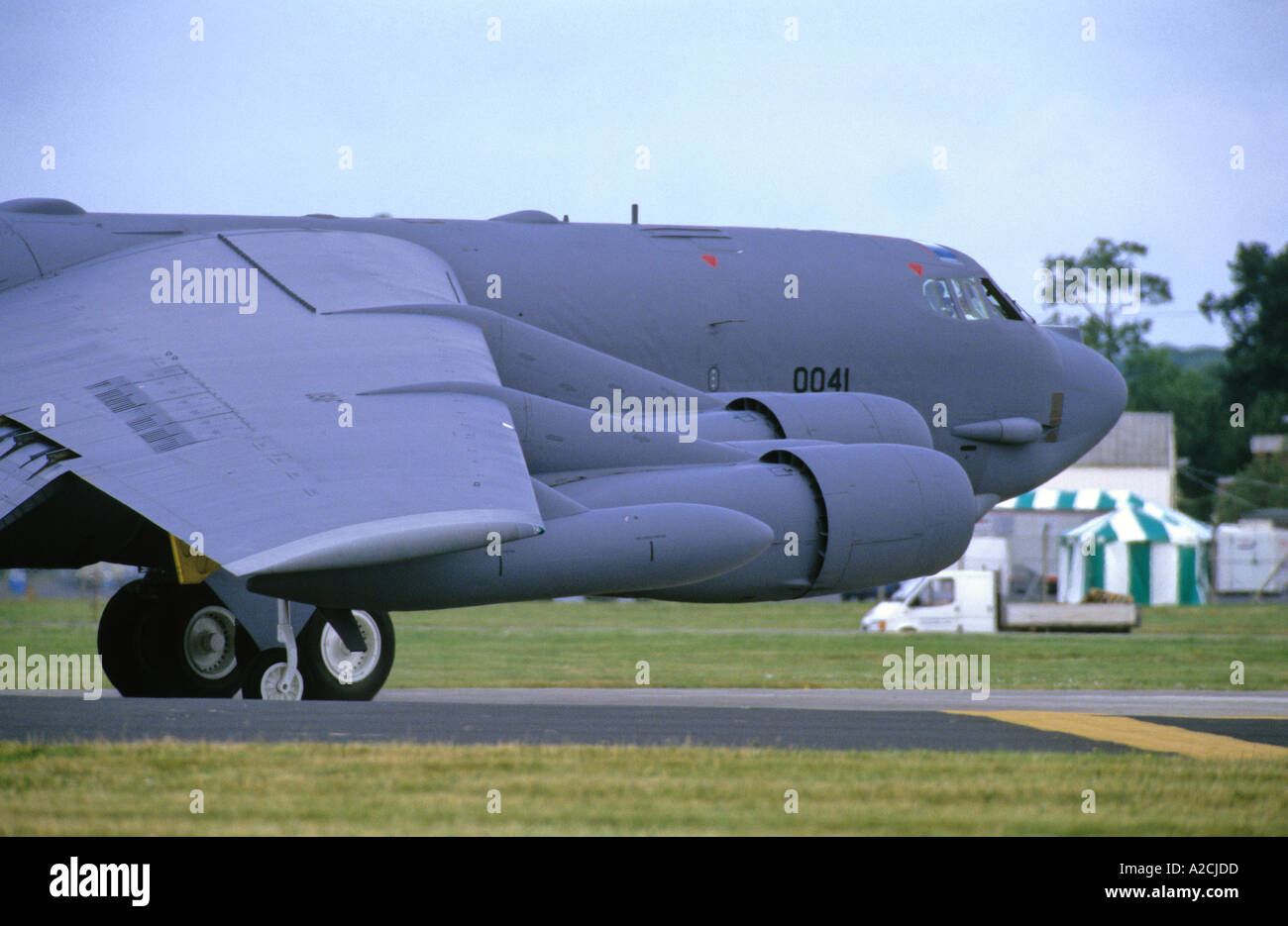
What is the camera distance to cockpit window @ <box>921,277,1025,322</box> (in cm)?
1945

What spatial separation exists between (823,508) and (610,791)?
471 centimetres

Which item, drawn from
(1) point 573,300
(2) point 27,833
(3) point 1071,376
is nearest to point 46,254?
(1) point 573,300

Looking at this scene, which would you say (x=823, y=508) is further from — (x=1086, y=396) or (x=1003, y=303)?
(x=1086, y=396)

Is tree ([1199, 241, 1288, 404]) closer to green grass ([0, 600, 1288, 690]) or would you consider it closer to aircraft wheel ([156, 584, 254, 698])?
green grass ([0, 600, 1288, 690])

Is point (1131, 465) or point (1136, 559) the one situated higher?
point (1131, 465)

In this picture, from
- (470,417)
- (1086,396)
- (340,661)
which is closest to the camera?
(470,417)

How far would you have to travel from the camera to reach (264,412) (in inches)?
421

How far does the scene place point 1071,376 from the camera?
1995 cm

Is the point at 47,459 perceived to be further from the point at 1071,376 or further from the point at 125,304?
the point at 1071,376

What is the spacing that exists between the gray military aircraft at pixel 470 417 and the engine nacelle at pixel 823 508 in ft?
0.09

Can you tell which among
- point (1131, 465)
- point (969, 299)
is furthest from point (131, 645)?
point (1131, 465)
